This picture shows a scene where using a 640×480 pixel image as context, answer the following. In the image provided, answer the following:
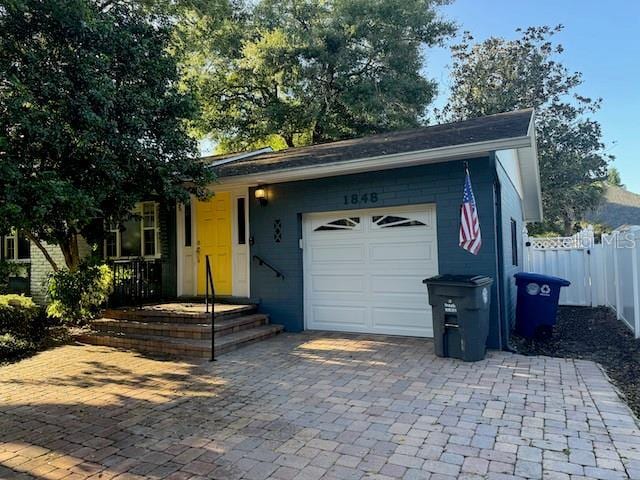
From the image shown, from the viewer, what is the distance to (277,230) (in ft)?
26.3

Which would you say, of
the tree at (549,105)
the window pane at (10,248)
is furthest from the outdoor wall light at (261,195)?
the tree at (549,105)

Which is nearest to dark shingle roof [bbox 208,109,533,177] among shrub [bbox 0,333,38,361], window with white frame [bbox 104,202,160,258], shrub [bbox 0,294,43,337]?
window with white frame [bbox 104,202,160,258]

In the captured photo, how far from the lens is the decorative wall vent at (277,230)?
26.2 feet

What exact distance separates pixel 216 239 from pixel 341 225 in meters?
2.69

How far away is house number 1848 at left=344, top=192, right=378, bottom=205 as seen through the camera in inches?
281

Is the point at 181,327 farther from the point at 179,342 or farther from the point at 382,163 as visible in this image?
the point at 382,163

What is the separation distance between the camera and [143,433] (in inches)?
144

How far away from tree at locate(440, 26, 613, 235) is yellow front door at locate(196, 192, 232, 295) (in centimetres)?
1706

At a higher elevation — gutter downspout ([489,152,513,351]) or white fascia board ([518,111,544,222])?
white fascia board ([518,111,544,222])

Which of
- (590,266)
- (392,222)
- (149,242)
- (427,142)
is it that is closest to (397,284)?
(392,222)

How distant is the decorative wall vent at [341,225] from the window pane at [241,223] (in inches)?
58.0

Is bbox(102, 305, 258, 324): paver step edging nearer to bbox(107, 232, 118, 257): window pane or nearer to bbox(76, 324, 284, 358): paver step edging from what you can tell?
bbox(76, 324, 284, 358): paver step edging

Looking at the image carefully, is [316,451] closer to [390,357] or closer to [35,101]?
[390,357]

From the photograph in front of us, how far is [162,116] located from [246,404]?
5.01 meters
